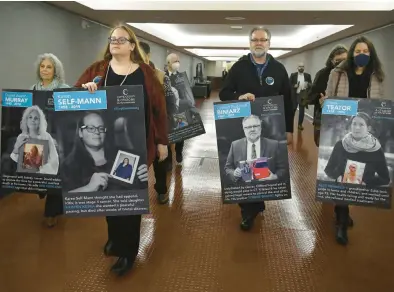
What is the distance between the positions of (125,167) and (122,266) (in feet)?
2.24

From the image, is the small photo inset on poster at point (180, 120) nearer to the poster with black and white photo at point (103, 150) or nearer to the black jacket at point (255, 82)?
the black jacket at point (255, 82)

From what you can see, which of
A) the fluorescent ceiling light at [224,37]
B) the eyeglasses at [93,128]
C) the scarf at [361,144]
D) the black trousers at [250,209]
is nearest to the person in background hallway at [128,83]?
the eyeglasses at [93,128]

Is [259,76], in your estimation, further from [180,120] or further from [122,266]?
[122,266]

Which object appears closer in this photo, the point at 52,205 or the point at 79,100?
the point at 79,100

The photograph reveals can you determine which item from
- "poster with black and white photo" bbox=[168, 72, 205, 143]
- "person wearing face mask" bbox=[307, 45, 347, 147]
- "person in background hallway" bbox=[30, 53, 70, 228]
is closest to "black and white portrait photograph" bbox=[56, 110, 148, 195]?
"person in background hallway" bbox=[30, 53, 70, 228]

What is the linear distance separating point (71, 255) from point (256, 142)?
58.6 inches

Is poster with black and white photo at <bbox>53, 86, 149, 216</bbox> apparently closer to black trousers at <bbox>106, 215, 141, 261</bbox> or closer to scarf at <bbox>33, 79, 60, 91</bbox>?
black trousers at <bbox>106, 215, 141, 261</bbox>

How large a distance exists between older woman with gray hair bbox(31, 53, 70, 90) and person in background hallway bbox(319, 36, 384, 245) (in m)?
2.10

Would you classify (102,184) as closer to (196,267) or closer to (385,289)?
(196,267)

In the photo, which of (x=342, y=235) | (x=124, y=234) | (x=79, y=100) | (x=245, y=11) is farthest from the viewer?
(x=245, y=11)

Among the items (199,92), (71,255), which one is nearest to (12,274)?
(71,255)

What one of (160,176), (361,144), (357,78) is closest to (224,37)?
(160,176)

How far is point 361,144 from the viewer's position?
2.50m

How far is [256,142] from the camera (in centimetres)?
262
